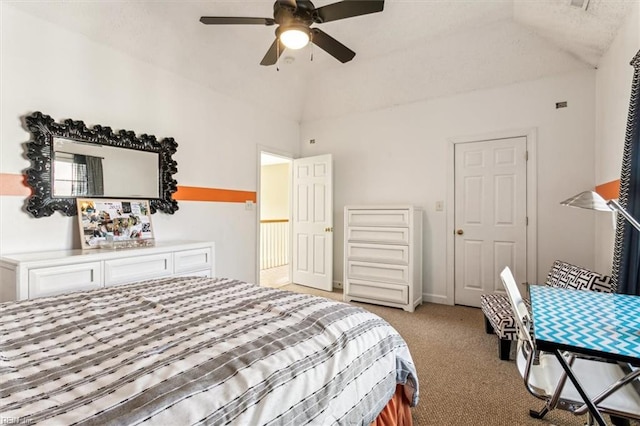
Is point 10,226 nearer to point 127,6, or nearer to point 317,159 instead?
point 127,6

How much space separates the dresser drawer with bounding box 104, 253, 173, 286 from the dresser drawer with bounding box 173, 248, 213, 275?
64 mm

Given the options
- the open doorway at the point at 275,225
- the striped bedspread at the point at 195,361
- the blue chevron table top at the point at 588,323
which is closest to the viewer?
the striped bedspread at the point at 195,361

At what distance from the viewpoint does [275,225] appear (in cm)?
628

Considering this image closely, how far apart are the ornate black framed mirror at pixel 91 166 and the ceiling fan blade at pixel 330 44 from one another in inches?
71.0

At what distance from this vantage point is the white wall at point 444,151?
10.4 feet

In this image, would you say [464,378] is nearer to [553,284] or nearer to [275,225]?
[553,284]

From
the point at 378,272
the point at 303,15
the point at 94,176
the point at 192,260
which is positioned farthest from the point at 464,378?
the point at 94,176

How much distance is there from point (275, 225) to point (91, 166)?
12.6 ft

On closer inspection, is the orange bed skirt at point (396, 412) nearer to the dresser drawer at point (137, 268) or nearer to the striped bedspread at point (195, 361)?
the striped bedspread at point (195, 361)

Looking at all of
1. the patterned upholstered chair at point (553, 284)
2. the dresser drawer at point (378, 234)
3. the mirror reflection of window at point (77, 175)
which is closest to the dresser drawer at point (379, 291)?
the dresser drawer at point (378, 234)

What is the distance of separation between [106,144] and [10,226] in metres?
0.92

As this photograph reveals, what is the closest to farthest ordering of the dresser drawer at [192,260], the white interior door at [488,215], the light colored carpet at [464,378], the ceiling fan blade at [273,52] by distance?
the light colored carpet at [464,378], the ceiling fan blade at [273,52], the dresser drawer at [192,260], the white interior door at [488,215]

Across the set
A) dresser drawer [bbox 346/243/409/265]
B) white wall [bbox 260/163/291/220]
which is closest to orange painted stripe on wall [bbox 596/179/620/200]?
dresser drawer [bbox 346/243/409/265]

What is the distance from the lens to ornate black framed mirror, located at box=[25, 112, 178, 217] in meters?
2.33
